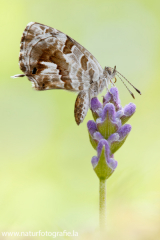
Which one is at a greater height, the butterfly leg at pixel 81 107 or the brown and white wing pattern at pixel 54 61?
the brown and white wing pattern at pixel 54 61

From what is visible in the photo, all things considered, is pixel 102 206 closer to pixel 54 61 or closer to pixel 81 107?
pixel 81 107

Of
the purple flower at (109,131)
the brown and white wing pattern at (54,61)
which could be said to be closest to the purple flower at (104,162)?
the purple flower at (109,131)

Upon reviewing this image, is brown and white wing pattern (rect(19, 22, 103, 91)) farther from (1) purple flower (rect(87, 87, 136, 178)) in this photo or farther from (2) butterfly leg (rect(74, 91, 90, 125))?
(1) purple flower (rect(87, 87, 136, 178))

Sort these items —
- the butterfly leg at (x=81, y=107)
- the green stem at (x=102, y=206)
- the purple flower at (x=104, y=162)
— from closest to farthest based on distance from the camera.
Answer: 1. the green stem at (x=102, y=206)
2. the purple flower at (x=104, y=162)
3. the butterfly leg at (x=81, y=107)

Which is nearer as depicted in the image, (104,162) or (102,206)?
(102,206)

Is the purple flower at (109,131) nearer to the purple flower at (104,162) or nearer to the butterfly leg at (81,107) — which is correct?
the purple flower at (104,162)

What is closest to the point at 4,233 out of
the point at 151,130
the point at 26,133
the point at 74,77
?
the point at 74,77

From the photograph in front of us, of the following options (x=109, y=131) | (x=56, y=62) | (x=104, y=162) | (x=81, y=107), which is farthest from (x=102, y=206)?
(x=56, y=62)

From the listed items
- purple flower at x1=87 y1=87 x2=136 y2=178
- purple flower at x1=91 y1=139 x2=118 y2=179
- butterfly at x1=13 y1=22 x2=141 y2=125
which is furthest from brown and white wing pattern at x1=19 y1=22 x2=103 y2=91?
purple flower at x1=91 y1=139 x2=118 y2=179

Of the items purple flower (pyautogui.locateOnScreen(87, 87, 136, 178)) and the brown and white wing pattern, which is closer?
purple flower (pyautogui.locateOnScreen(87, 87, 136, 178))
